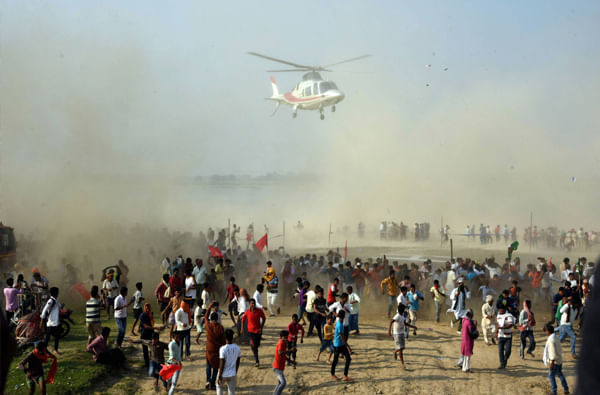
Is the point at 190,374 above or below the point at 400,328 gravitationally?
below

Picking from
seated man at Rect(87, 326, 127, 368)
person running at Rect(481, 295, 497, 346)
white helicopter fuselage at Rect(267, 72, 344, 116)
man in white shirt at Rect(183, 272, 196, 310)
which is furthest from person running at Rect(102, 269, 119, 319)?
white helicopter fuselage at Rect(267, 72, 344, 116)

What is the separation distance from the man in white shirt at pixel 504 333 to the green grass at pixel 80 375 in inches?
368

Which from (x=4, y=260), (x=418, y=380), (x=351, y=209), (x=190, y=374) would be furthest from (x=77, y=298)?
(x=351, y=209)

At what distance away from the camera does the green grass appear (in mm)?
10719

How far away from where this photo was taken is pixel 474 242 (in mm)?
41219

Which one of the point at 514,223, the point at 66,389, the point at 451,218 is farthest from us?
the point at 451,218

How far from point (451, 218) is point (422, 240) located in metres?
16.2

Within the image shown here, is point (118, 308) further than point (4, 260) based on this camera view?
No

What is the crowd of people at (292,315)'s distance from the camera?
1087 cm

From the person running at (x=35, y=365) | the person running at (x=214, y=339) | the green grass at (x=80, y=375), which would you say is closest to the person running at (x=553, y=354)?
the person running at (x=214, y=339)

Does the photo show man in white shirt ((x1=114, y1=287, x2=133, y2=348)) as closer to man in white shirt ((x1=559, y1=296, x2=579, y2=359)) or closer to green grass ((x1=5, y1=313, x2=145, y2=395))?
green grass ((x1=5, y1=313, x2=145, y2=395))

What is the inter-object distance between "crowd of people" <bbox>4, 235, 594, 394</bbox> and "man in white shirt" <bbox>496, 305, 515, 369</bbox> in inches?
1.0

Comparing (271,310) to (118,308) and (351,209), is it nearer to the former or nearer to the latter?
(118,308)

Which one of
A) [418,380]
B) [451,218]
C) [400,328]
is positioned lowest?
[418,380]
